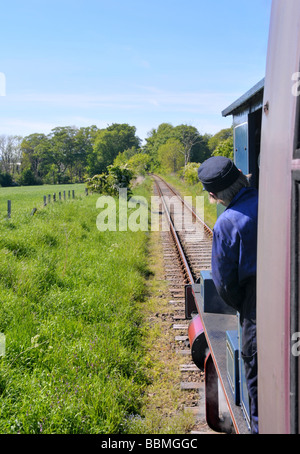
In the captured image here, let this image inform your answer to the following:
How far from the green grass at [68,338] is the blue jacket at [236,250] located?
78.1 inches

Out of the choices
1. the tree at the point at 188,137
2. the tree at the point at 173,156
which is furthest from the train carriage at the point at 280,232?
the tree at the point at 173,156

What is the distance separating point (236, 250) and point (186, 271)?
6.42 meters

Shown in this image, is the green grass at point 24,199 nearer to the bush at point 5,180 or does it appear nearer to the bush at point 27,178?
the bush at point 5,180

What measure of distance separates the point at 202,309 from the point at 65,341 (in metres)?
1.87

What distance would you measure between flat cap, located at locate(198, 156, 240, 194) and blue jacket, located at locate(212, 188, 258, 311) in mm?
182

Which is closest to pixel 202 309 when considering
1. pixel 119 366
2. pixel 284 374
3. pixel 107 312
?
pixel 119 366

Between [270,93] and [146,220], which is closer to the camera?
[270,93]

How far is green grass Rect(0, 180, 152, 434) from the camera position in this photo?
357cm

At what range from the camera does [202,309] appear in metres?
4.04

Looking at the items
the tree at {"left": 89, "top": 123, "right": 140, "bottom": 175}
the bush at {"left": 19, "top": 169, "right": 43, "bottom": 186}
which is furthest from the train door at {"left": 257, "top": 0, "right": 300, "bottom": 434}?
the bush at {"left": 19, "top": 169, "right": 43, "bottom": 186}

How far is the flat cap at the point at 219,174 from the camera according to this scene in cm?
251

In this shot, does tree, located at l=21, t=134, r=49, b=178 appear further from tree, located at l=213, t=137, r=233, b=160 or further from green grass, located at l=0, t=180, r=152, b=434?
green grass, located at l=0, t=180, r=152, b=434

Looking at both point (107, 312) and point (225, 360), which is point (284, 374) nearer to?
point (225, 360)

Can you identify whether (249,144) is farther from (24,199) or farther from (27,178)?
(27,178)
